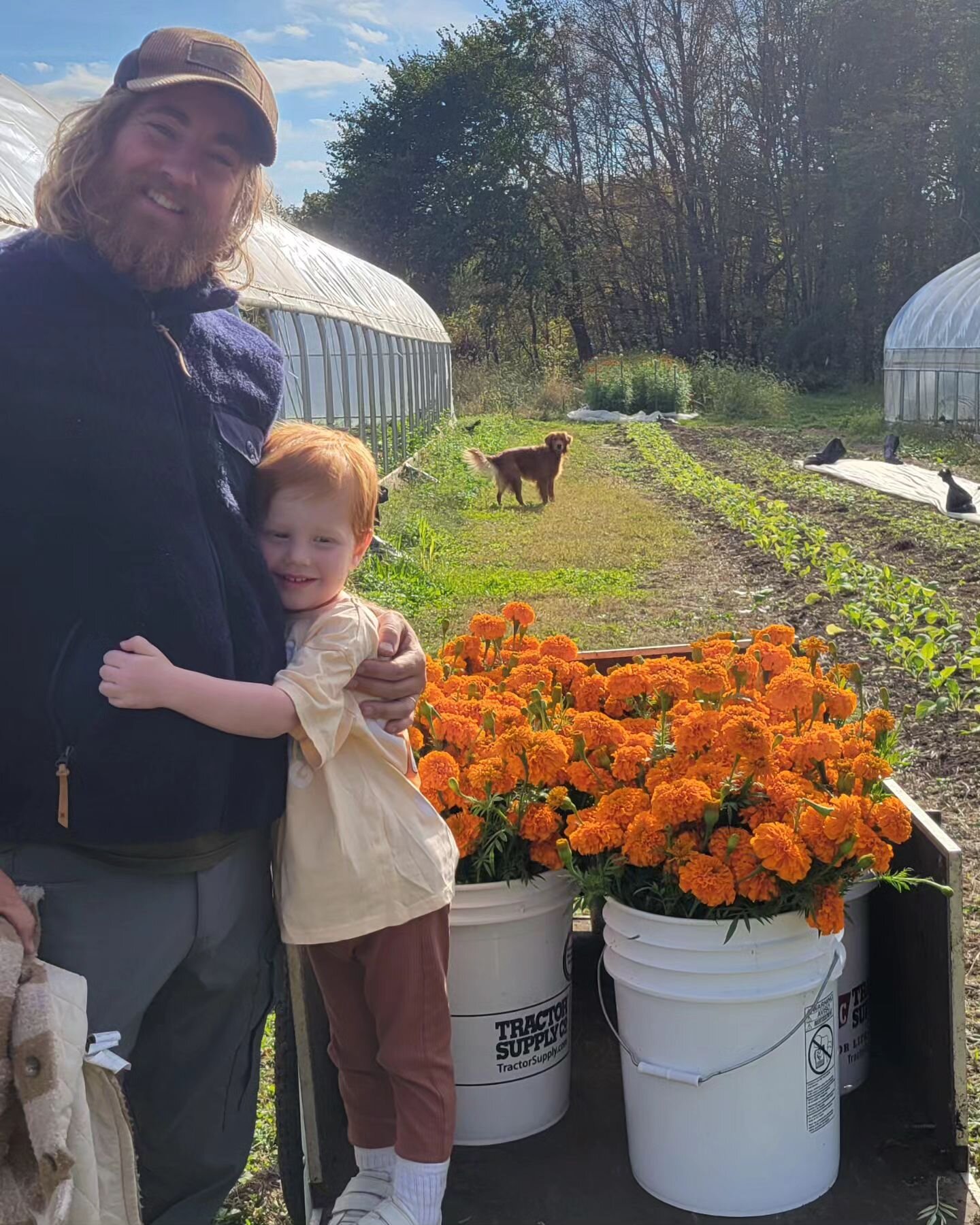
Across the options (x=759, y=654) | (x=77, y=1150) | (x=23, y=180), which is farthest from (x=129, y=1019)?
(x=23, y=180)

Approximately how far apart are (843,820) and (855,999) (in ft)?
2.01

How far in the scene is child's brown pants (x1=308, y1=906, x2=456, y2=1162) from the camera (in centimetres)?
183

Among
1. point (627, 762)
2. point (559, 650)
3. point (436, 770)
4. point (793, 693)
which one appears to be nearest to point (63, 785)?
point (436, 770)

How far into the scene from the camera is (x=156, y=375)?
5.22 feet

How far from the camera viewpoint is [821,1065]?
6.79 ft

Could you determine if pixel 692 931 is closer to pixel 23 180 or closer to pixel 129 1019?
pixel 129 1019

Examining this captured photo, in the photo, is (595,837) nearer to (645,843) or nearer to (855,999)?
(645,843)

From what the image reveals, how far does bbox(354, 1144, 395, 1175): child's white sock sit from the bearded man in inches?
16.8

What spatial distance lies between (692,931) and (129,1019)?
87 centimetres

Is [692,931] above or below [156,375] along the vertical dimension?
below

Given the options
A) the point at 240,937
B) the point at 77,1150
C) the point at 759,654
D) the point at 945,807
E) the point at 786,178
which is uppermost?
the point at 786,178

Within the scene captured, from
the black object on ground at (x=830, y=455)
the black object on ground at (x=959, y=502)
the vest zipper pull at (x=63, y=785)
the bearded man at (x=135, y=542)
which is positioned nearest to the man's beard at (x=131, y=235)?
the bearded man at (x=135, y=542)

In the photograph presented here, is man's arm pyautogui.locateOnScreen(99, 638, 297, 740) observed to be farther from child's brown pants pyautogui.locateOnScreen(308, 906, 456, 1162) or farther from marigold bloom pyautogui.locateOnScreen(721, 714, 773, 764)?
marigold bloom pyautogui.locateOnScreen(721, 714, 773, 764)

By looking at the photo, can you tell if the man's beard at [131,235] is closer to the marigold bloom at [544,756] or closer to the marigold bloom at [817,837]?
the marigold bloom at [544,756]
